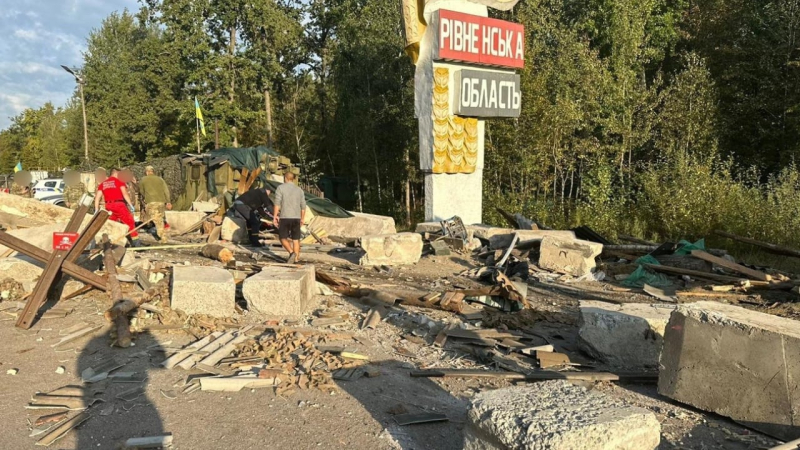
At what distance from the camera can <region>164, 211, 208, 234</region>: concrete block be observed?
15875mm

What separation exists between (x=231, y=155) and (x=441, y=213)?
10.0 meters

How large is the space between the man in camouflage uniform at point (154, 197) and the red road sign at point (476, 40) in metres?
8.04

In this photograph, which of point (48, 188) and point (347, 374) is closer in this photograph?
point (347, 374)

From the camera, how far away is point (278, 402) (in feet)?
16.0

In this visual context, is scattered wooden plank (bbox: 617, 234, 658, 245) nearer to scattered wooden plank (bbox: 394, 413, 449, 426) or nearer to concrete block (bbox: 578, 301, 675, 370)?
concrete block (bbox: 578, 301, 675, 370)

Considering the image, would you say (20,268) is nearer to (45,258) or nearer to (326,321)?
(45,258)

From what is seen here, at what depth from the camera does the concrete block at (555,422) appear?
3.12 meters

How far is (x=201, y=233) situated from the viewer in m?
15.7

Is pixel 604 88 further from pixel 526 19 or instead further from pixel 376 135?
pixel 376 135

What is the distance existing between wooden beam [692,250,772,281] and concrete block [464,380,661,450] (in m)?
7.27

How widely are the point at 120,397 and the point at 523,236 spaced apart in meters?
8.74

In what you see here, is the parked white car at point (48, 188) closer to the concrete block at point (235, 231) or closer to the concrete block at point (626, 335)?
the concrete block at point (235, 231)

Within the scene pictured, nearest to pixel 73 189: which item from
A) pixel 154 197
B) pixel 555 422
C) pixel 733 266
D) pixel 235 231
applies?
pixel 154 197

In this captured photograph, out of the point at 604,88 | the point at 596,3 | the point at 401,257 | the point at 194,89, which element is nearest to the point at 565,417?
the point at 401,257
